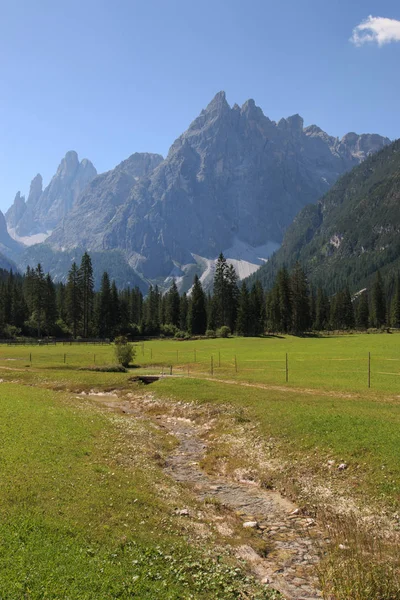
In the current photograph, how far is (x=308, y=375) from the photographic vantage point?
1909 inches

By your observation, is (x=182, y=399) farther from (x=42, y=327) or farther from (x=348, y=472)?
(x=42, y=327)

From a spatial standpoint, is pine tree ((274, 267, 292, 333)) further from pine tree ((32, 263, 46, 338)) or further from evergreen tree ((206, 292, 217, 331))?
pine tree ((32, 263, 46, 338))

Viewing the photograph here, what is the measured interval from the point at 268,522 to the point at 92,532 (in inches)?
263

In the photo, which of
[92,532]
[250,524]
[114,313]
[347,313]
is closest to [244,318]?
[114,313]

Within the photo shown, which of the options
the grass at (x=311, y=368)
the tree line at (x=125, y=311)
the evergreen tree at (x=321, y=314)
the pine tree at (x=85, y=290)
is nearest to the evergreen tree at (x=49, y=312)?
the tree line at (x=125, y=311)

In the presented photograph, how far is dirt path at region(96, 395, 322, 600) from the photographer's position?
456 inches

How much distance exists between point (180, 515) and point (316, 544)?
15.7 ft

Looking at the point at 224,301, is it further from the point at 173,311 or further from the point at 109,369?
the point at 109,369

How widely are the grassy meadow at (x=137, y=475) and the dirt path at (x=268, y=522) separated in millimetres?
967

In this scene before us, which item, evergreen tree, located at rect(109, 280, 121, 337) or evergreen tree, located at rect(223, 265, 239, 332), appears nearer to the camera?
evergreen tree, located at rect(109, 280, 121, 337)

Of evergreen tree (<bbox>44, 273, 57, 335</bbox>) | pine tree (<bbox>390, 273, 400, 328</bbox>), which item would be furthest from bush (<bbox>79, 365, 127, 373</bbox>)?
pine tree (<bbox>390, 273, 400, 328</bbox>)

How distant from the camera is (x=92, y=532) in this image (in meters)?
12.4

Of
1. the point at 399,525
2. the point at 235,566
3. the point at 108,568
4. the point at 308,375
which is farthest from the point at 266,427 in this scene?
the point at 308,375

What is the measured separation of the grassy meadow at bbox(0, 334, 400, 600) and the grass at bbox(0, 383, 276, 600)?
0.13 ft
